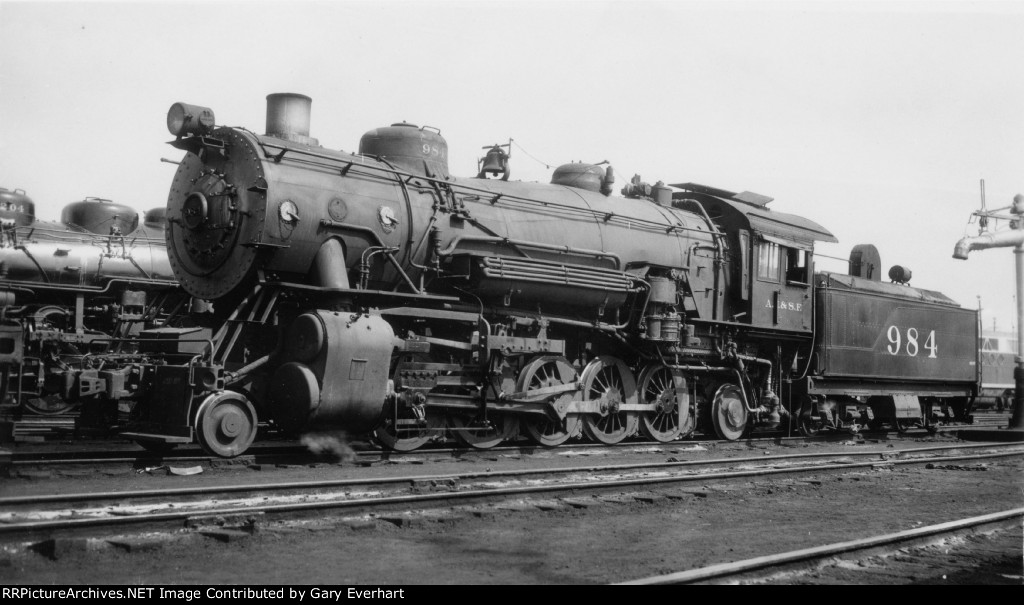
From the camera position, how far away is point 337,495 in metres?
6.93

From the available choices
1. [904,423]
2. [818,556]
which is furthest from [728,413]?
[818,556]

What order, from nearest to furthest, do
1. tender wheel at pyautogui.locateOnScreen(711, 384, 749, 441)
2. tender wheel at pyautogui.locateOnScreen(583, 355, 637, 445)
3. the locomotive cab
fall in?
tender wheel at pyautogui.locateOnScreen(583, 355, 637, 445) → tender wheel at pyautogui.locateOnScreen(711, 384, 749, 441) → the locomotive cab

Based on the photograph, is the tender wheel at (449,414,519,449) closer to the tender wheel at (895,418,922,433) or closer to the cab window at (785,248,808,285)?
the cab window at (785,248,808,285)

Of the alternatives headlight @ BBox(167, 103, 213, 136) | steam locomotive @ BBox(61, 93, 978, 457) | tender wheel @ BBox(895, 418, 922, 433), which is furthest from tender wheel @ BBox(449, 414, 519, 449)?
tender wheel @ BBox(895, 418, 922, 433)

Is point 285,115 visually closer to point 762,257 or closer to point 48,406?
point 48,406

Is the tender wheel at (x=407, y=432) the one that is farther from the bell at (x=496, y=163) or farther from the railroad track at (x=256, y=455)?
the bell at (x=496, y=163)

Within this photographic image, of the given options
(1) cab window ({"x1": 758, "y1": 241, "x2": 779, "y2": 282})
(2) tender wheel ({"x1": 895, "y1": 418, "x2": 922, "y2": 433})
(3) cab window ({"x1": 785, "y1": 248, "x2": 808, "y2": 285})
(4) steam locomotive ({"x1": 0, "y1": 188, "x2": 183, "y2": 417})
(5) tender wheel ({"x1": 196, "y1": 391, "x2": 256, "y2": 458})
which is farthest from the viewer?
(2) tender wheel ({"x1": 895, "y1": 418, "x2": 922, "y2": 433})

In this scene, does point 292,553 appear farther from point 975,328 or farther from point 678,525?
point 975,328

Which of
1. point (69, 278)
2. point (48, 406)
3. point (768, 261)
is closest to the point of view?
point (48, 406)

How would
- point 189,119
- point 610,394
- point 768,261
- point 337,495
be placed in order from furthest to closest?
1. point 768,261
2. point 610,394
3. point 189,119
4. point 337,495

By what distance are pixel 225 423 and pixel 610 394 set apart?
5.36 meters

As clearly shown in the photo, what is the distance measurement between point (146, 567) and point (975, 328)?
1668 centimetres

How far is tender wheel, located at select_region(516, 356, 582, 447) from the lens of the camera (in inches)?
432

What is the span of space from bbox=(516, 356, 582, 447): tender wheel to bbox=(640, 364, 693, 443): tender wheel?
1462mm
